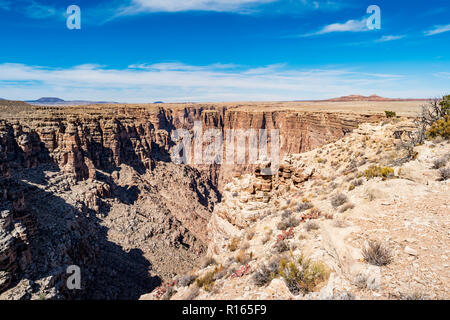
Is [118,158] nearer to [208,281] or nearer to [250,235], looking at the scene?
[250,235]

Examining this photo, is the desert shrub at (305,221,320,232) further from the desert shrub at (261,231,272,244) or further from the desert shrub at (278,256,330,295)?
the desert shrub at (278,256,330,295)

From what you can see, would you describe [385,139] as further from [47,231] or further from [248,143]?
[248,143]

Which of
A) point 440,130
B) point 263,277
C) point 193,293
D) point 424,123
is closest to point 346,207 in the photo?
point 263,277

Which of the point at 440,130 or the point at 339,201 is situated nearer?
the point at 339,201

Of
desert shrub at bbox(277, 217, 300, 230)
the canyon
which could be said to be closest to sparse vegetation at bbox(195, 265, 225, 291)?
desert shrub at bbox(277, 217, 300, 230)

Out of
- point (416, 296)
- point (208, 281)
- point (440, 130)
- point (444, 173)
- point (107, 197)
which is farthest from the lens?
Answer: point (107, 197)

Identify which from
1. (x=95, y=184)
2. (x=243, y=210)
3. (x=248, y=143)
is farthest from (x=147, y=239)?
(x=248, y=143)
